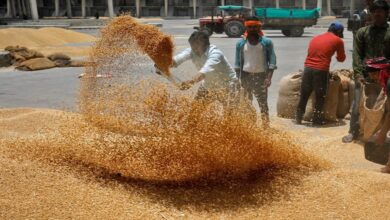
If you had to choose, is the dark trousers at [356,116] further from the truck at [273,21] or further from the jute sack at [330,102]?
the truck at [273,21]

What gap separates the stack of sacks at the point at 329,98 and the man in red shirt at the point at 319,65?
0.54ft

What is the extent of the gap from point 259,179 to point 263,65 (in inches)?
92.3

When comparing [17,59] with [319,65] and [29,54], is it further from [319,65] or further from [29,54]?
[319,65]

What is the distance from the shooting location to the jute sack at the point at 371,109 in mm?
5137

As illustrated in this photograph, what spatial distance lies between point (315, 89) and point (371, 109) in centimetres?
156

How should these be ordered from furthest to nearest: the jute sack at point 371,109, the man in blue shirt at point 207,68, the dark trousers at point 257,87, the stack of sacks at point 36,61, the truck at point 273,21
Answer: the truck at point 273,21, the stack of sacks at point 36,61, the dark trousers at point 257,87, the jute sack at point 371,109, the man in blue shirt at point 207,68

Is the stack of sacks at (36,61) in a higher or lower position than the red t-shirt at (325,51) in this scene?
lower

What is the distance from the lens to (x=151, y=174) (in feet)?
14.0

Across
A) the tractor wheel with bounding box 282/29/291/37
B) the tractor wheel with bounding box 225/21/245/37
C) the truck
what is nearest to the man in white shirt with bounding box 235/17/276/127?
the tractor wheel with bounding box 225/21/245/37

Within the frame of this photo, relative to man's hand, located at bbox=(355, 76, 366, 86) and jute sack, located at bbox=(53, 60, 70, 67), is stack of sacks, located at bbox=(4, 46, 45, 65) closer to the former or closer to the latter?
jute sack, located at bbox=(53, 60, 70, 67)

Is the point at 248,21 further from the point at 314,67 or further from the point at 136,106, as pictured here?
the point at 136,106

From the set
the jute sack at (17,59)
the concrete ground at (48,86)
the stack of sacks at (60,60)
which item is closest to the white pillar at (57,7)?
the jute sack at (17,59)

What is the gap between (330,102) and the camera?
7055 mm

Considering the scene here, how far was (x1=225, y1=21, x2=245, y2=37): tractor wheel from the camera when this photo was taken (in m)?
26.7
